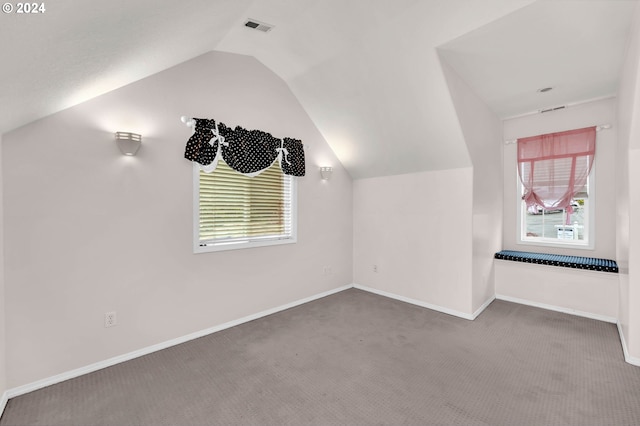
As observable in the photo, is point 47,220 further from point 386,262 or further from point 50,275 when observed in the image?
point 386,262

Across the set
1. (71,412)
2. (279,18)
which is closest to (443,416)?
(71,412)

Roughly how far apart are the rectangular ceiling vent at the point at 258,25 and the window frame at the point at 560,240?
150 inches

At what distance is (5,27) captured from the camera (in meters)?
0.92

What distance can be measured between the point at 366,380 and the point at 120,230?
2340 millimetres

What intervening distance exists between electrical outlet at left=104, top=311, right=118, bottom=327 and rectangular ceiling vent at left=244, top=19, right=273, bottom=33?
276 cm

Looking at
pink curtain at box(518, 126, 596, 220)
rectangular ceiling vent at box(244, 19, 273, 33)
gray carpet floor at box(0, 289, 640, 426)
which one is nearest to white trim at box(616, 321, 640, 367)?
gray carpet floor at box(0, 289, 640, 426)

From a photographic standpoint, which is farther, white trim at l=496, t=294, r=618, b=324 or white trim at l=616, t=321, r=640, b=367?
white trim at l=496, t=294, r=618, b=324

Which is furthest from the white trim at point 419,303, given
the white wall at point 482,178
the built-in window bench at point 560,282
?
the built-in window bench at point 560,282

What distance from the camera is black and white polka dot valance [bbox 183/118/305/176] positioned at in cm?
280

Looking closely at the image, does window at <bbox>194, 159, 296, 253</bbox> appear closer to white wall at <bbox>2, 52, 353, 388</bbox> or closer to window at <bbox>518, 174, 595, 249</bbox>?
white wall at <bbox>2, 52, 353, 388</bbox>

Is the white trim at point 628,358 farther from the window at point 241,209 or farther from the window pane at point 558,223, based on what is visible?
the window at point 241,209

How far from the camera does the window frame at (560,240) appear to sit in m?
3.54

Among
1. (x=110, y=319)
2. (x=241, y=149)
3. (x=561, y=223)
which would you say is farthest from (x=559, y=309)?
(x=110, y=319)

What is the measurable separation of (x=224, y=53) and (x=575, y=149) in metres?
4.37
